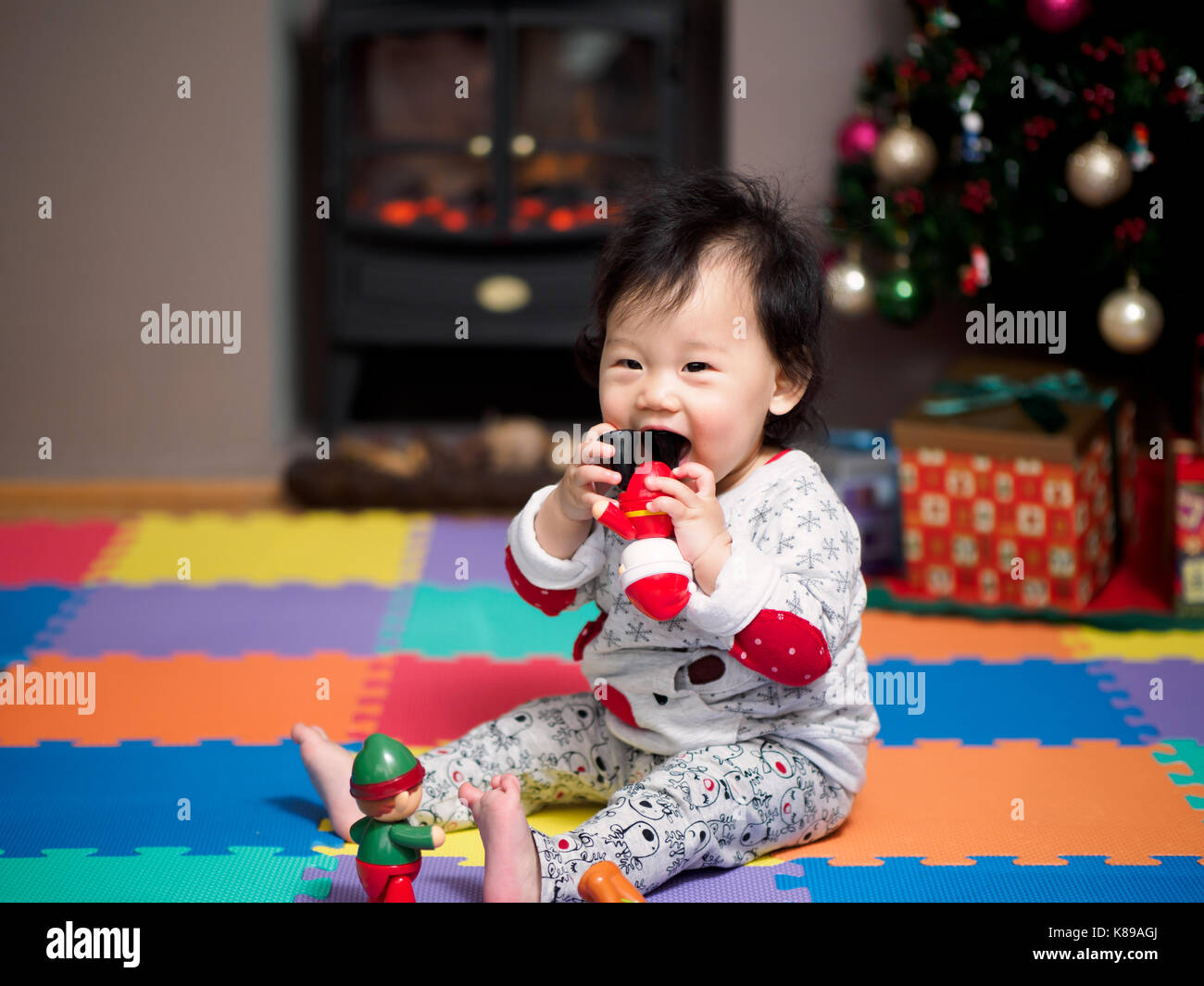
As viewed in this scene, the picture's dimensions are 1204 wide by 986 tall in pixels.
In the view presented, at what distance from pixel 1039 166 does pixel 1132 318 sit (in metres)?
0.28

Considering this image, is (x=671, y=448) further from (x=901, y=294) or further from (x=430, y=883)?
(x=901, y=294)

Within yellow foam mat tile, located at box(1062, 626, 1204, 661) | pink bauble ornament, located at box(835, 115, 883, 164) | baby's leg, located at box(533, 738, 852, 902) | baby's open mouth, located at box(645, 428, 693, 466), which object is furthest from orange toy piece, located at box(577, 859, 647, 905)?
pink bauble ornament, located at box(835, 115, 883, 164)

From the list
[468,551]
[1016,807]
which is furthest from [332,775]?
[468,551]

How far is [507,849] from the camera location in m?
1.04

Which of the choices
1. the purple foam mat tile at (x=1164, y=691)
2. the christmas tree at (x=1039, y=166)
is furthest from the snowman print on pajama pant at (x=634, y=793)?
the christmas tree at (x=1039, y=166)

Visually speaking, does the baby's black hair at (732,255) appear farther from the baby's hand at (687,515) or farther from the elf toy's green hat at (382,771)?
the elf toy's green hat at (382,771)

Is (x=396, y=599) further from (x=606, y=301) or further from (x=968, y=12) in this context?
(x=968, y=12)

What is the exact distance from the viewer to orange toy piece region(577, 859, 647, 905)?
3.42ft

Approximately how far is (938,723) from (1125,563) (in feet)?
2.49

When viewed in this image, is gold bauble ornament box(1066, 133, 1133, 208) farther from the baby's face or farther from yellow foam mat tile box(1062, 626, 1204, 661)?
the baby's face

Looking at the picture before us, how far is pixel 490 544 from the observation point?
233 centimetres

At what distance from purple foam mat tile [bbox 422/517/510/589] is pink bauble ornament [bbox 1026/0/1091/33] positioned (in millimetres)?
1142

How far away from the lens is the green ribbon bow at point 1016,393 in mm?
2016

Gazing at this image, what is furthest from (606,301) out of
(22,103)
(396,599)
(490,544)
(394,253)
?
(22,103)
